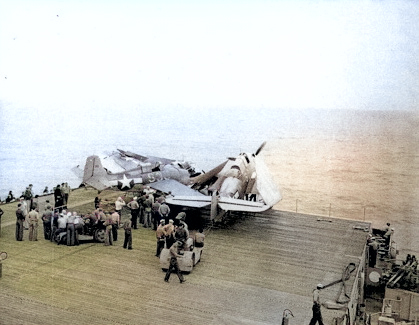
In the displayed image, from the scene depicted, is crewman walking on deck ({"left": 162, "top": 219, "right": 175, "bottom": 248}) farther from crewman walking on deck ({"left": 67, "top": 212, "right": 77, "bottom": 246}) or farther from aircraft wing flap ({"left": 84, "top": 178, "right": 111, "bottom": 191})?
aircraft wing flap ({"left": 84, "top": 178, "right": 111, "bottom": 191})

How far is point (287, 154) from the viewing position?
168ft

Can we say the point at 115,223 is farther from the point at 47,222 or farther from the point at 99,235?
the point at 47,222

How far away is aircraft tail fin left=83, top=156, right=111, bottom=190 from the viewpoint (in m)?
16.5

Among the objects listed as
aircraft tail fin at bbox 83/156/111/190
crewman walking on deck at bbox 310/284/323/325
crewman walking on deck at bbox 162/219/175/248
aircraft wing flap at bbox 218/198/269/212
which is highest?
aircraft tail fin at bbox 83/156/111/190

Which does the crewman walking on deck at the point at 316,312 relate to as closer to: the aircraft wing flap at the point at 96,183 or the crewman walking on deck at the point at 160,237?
the crewman walking on deck at the point at 160,237

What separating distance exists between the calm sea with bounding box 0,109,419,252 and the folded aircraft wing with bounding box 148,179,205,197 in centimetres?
606

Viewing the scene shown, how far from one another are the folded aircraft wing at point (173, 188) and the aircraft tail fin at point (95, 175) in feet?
6.53

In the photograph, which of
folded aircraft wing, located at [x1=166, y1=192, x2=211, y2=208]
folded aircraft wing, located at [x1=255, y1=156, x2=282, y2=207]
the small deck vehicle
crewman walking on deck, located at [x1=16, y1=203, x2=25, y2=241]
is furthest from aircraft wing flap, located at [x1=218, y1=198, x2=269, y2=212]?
crewman walking on deck, located at [x1=16, y1=203, x2=25, y2=241]

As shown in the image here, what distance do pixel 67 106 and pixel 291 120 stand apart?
3517 cm

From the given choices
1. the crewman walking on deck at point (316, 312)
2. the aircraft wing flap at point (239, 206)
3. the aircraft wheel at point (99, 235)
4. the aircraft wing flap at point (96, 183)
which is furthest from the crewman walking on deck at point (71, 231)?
the crewman walking on deck at point (316, 312)

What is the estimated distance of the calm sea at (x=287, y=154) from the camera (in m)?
31.0

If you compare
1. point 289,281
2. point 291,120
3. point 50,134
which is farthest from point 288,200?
point 291,120

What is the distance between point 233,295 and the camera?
8805mm

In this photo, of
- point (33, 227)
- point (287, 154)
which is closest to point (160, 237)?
point (33, 227)
